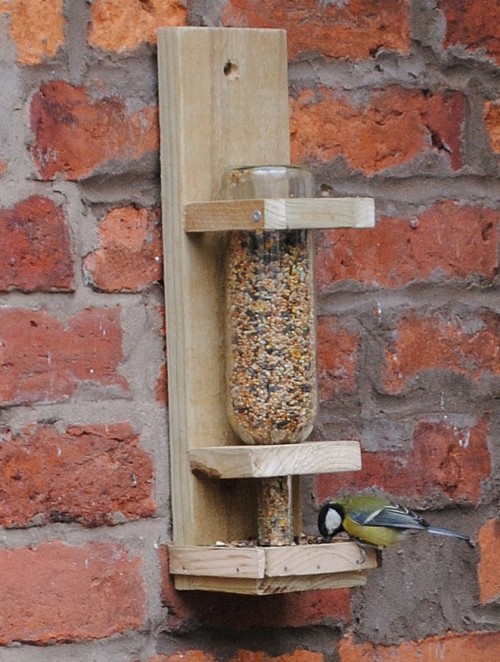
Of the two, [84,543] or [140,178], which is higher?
[140,178]

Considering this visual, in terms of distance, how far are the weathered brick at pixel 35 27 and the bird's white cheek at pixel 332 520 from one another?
0.57 meters

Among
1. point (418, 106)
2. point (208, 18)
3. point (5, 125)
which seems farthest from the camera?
point (418, 106)

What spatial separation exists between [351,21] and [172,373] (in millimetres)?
453

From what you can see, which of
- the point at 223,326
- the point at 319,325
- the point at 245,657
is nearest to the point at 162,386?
the point at 223,326

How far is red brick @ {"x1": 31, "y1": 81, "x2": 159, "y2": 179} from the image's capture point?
1.60 meters

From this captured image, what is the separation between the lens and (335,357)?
1.75m

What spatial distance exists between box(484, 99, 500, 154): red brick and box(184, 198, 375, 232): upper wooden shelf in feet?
0.85

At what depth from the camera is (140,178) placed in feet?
5.42

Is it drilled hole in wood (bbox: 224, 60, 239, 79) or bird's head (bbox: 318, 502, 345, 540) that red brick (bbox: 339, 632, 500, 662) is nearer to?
bird's head (bbox: 318, 502, 345, 540)

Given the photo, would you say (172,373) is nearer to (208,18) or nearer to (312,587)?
(312,587)

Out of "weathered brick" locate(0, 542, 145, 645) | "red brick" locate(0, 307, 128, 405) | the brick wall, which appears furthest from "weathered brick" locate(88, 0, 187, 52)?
"weathered brick" locate(0, 542, 145, 645)

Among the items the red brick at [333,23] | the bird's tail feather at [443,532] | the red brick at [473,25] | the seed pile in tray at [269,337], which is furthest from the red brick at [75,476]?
the red brick at [473,25]

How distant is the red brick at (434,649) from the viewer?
1.76m

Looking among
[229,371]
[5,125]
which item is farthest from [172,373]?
[5,125]
